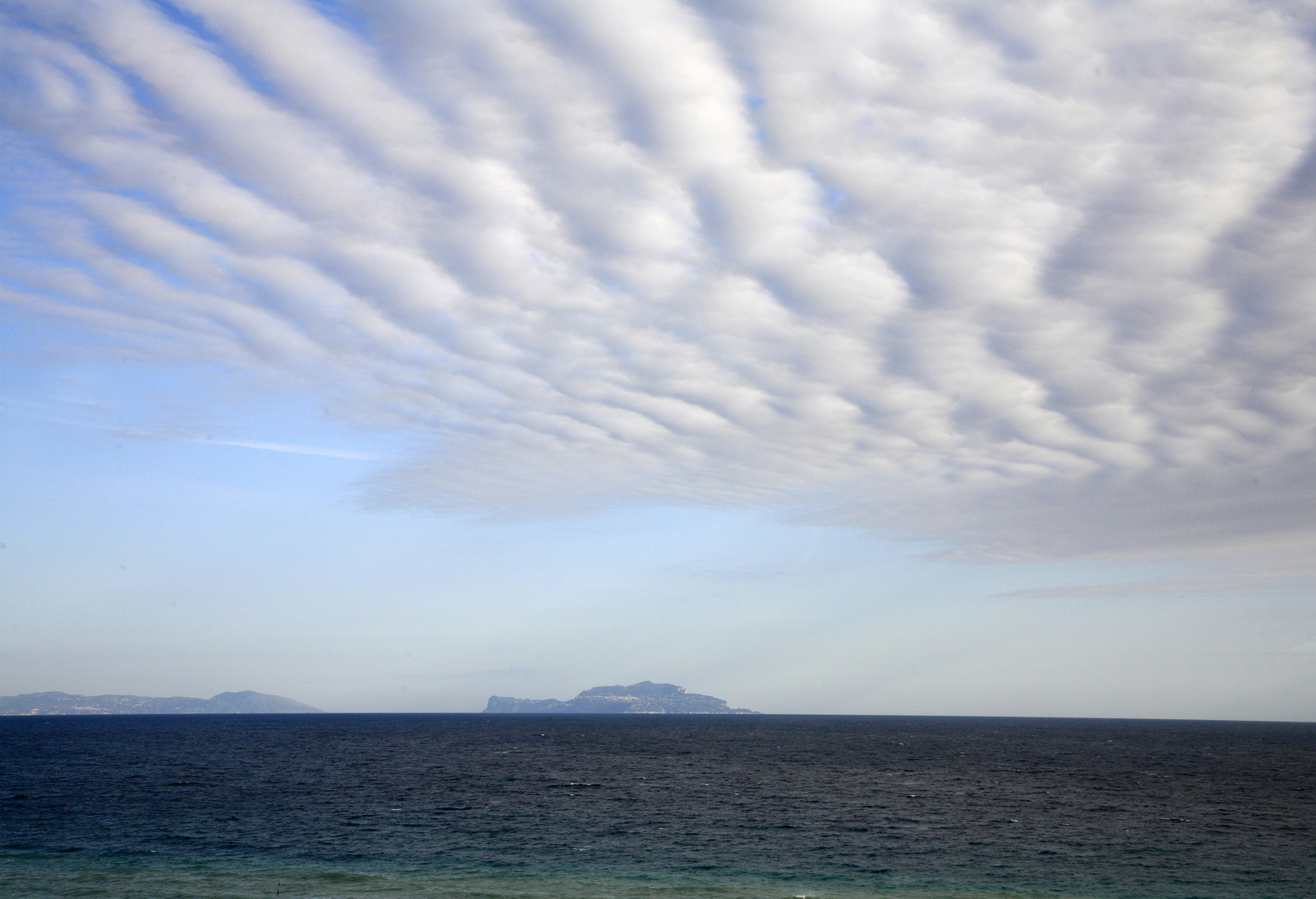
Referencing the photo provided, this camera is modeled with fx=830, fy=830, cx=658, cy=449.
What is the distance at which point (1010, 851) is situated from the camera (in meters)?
57.5

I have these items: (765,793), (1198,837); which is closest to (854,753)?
(765,793)

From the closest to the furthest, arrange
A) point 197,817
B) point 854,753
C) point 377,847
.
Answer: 1. point 377,847
2. point 197,817
3. point 854,753

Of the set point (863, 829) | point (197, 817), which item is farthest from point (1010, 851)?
point (197, 817)

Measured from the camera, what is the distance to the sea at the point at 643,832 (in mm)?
47250

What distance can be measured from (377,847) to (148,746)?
458 ft

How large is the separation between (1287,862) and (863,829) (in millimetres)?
27577

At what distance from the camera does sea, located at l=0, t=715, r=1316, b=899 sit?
47.2 metres

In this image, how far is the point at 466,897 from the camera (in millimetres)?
43625

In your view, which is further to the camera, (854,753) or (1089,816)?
(854,753)

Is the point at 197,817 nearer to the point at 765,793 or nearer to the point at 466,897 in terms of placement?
the point at 466,897

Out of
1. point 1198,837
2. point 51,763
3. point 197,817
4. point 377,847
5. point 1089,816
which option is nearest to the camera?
point 377,847

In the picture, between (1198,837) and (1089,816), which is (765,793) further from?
(1198,837)

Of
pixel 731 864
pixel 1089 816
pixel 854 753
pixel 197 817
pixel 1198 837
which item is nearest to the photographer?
pixel 731 864

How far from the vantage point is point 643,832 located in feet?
210
